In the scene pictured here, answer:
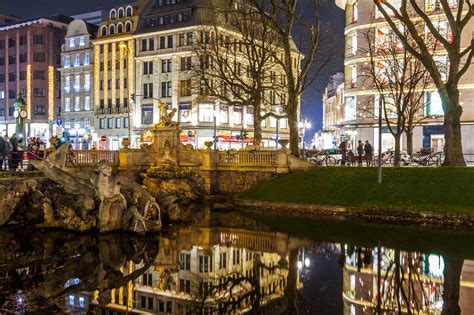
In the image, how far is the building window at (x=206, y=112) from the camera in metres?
67.6

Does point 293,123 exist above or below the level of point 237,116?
below

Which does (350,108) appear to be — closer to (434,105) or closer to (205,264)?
(434,105)

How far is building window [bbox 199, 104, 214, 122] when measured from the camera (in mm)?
67562

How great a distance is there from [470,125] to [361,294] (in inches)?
1954

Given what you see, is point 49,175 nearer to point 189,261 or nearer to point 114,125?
point 189,261

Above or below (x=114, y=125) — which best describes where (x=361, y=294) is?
below

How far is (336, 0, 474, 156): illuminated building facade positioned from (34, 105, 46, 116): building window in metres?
54.8

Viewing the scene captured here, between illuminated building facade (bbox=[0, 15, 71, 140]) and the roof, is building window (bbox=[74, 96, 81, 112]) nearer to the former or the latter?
illuminated building facade (bbox=[0, 15, 71, 140])

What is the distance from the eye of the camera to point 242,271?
1462 centimetres

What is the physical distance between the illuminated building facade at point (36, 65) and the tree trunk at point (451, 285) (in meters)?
83.9

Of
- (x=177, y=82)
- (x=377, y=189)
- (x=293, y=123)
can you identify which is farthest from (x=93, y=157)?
(x=177, y=82)

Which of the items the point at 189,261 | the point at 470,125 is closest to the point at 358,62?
the point at 470,125

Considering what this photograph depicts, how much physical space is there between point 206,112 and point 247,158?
3480 cm

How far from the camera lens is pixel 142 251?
56.8ft
